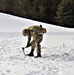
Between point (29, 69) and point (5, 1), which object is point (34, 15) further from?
point (29, 69)

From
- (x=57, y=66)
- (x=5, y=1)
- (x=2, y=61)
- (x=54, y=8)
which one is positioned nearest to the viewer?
(x=57, y=66)

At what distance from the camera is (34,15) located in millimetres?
58000

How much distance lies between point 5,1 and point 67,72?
56.0m

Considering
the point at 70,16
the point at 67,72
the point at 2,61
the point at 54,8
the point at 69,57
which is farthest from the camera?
the point at 54,8

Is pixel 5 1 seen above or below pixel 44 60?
above

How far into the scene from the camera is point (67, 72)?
21.4 feet

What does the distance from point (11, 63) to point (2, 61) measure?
0.42 m

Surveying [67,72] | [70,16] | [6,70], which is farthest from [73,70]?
[70,16]

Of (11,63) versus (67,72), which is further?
(11,63)

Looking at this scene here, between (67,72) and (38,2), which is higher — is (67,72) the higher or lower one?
the lower one

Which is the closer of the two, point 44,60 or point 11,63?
point 11,63

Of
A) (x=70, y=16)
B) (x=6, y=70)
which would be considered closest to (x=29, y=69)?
(x=6, y=70)

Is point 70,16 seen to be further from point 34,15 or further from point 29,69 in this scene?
point 29,69

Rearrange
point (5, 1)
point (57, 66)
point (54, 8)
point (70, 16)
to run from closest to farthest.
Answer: point (57, 66) → point (70, 16) → point (54, 8) → point (5, 1)
